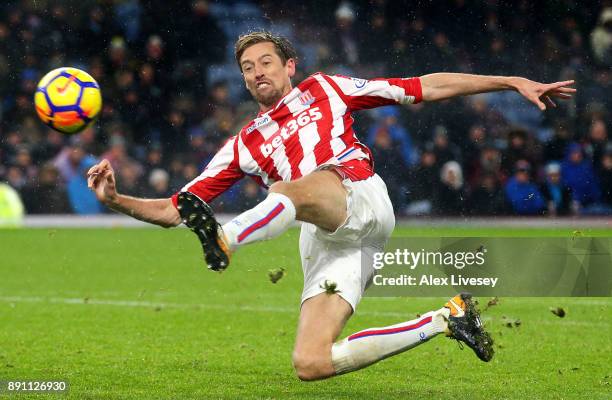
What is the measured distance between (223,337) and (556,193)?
8006 mm

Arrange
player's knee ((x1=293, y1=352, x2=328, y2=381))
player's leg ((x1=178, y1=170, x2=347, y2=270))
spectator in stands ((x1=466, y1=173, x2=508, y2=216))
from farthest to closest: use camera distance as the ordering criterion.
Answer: spectator in stands ((x1=466, y1=173, x2=508, y2=216)) < player's knee ((x1=293, y1=352, x2=328, y2=381)) < player's leg ((x1=178, y1=170, x2=347, y2=270))

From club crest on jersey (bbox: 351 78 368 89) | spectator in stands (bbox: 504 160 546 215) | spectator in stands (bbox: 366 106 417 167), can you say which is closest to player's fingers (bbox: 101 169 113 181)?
club crest on jersey (bbox: 351 78 368 89)

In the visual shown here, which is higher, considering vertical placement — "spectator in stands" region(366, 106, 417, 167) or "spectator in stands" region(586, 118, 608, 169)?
"spectator in stands" region(366, 106, 417, 167)

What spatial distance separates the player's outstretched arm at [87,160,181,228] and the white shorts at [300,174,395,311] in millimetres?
722

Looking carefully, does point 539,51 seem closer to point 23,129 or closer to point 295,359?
point 23,129

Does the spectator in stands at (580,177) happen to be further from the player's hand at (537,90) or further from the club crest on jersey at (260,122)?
the club crest on jersey at (260,122)

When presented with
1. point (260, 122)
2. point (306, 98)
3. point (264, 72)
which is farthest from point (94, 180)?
point (306, 98)

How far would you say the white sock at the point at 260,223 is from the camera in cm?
443

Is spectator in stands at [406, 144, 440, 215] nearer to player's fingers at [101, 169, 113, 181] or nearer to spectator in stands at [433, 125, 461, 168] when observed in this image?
spectator in stands at [433, 125, 461, 168]

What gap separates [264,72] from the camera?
556cm

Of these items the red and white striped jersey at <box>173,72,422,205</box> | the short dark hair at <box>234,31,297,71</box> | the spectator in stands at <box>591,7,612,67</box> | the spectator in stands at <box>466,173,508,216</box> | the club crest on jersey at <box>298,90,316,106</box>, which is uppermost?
the short dark hair at <box>234,31,297,71</box>

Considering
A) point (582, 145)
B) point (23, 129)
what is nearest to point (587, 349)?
point (582, 145)

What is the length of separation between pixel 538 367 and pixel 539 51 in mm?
10125

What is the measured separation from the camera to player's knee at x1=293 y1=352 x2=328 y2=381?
5.06 meters
